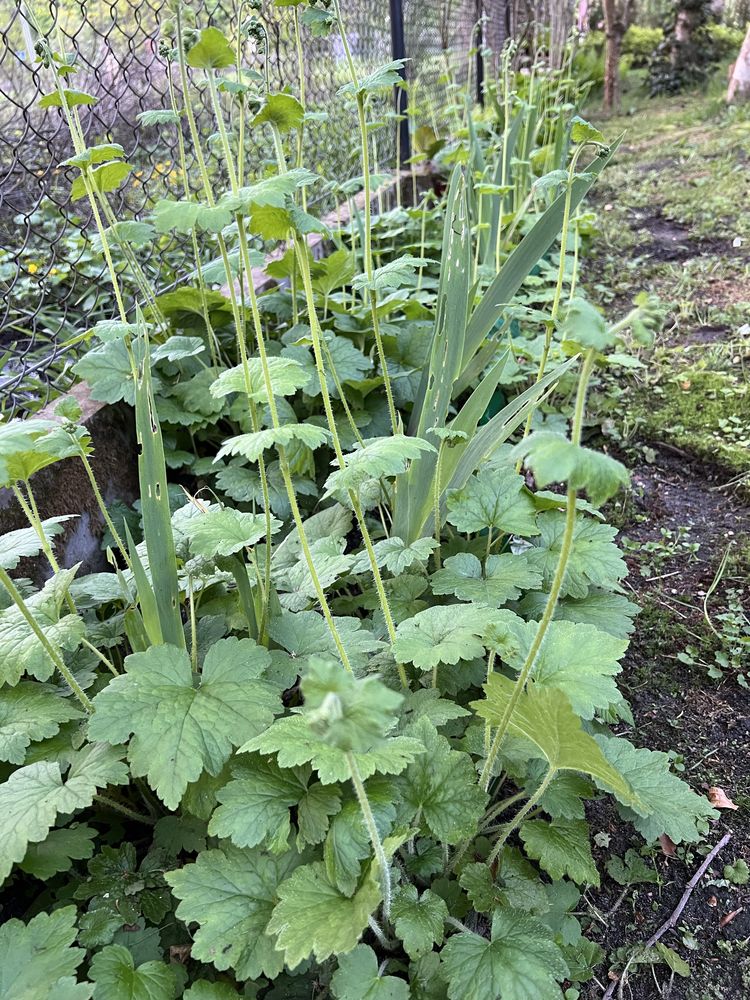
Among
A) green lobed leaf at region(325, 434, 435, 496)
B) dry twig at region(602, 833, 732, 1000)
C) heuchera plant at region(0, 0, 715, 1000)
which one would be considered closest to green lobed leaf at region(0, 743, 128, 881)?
heuchera plant at region(0, 0, 715, 1000)

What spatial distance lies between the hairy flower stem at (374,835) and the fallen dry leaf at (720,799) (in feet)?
2.28

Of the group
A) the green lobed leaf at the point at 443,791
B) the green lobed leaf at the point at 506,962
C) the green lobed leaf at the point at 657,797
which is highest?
the green lobed leaf at the point at 443,791

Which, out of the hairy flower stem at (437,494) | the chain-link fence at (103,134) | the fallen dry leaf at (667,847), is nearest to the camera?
the fallen dry leaf at (667,847)

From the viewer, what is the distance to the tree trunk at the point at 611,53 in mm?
7465

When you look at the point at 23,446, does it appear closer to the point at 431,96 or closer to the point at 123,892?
the point at 123,892

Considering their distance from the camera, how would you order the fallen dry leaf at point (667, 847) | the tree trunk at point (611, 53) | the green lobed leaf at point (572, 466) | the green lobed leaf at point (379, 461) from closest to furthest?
the green lobed leaf at point (572, 466), the green lobed leaf at point (379, 461), the fallen dry leaf at point (667, 847), the tree trunk at point (611, 53)

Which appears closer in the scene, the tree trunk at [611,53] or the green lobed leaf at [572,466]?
the green lobed leaf at [572,466]

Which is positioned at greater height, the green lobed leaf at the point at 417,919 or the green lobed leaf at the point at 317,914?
the green lobed leaf at the point at 317,914

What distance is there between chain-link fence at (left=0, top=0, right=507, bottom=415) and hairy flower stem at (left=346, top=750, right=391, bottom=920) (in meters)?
1.39

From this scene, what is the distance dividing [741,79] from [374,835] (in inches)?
309

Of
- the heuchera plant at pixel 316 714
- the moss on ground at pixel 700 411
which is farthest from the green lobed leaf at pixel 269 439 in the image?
the moss on ground at pixel 700 411

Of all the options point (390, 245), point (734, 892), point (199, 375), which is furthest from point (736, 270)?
point (734, 892)

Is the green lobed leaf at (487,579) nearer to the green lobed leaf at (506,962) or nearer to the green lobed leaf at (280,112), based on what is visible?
the green lobed leaf at (506,962)

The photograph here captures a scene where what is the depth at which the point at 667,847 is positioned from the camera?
122 cm
